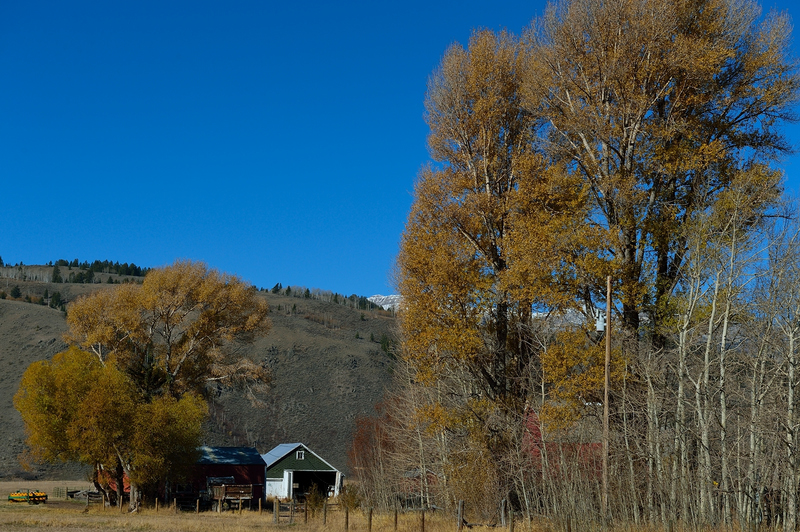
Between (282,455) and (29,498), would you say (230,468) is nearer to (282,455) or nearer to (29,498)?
(282,455)

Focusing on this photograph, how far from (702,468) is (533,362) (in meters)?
6.55

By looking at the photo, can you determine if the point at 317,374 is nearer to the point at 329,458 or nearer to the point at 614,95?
the point at 329,458

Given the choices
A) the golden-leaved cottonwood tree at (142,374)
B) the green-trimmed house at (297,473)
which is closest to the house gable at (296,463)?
the green-trimmed house at (297,473)

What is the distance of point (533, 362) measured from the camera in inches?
880

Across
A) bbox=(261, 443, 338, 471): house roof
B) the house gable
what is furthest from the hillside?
the house gable

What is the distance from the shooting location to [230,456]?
50.8 m

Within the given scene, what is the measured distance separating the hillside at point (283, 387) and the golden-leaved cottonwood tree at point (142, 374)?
3333 cm

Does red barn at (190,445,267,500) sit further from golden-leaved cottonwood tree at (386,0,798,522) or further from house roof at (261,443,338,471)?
golden-leaved cottonwood tree at (386,0,798,522)

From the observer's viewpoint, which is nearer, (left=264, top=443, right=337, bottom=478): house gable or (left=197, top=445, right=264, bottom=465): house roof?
(left=197, top=445, right=264, bottom=465): house roof

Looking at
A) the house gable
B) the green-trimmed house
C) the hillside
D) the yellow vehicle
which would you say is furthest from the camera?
the hillside

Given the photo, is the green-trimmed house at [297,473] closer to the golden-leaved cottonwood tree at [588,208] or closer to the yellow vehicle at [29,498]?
the yellow vehicle at [29,498]

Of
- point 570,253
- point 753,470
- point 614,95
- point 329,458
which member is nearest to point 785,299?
point 753,470

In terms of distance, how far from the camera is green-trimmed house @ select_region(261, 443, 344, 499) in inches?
2208

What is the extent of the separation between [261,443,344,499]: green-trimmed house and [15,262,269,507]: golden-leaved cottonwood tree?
16.2 m
